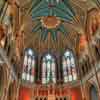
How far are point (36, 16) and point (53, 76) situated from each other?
29.9 feet

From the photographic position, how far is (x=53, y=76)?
25734 millimetres

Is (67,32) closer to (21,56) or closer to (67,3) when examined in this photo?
(67,3)

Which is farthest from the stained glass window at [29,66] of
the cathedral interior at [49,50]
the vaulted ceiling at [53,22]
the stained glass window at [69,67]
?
the stained glass window at [69,67]

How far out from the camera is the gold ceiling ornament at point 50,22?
24219mm

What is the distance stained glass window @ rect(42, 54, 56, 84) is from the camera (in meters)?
25.2

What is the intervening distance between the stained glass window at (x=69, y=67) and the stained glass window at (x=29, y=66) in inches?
186

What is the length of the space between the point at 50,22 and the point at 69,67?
23.7 ft

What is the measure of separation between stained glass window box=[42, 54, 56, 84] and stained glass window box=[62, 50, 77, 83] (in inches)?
64.7

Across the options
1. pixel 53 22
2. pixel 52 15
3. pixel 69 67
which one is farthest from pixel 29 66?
pixel 52 15

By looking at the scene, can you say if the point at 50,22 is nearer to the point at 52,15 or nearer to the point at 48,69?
the point at 52,15

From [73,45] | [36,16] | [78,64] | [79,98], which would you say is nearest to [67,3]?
[36,16]

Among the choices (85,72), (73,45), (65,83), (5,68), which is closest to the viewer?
(5,68)

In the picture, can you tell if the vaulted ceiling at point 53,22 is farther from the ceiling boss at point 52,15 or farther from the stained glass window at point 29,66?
the stained glass window at point 29,66

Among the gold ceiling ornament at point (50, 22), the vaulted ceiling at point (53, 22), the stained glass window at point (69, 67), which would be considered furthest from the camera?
the stained glass window at point (69, 67)
